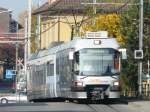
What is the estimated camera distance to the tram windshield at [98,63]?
3372cm

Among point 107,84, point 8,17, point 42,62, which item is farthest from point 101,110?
point 8,17

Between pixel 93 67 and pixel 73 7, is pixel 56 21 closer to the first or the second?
pixel 73 7

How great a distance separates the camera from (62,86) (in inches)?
1423

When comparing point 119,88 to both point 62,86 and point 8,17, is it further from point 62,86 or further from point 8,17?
point 8,17

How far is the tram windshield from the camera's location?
33.7m

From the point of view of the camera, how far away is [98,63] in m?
33.8

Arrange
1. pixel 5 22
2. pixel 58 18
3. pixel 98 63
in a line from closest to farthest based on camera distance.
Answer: pixel 98 63 → pixel 58 18 → pixel 5 22

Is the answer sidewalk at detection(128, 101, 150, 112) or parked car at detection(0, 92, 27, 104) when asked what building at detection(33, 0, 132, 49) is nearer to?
parked car at detection(0, 92, 27, 104)

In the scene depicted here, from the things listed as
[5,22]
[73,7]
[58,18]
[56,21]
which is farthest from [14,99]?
[5,22]

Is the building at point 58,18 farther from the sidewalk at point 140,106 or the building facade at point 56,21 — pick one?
the sidewalk at point 140,106

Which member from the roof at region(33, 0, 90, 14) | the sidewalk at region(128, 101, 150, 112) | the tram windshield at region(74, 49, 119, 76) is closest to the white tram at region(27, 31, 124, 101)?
the tram windshield at region(74, 49, 119, 76)

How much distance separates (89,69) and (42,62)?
8.49 meters


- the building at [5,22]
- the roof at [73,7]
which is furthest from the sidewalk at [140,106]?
the building at [5,22]

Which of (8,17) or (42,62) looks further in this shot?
(8,17)
